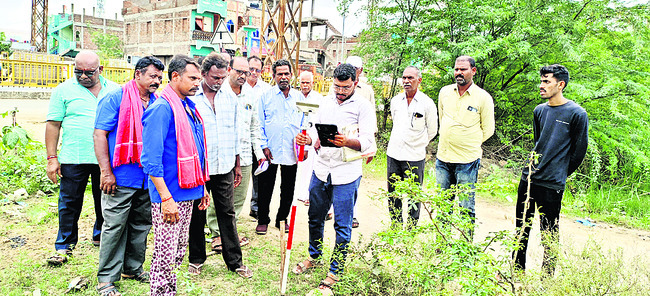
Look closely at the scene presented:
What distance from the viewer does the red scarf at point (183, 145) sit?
2898 millimetres

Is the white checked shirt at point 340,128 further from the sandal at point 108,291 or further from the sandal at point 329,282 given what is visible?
the sandal at point 108,291

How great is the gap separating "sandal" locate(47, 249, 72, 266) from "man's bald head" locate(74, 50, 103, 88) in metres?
1.52

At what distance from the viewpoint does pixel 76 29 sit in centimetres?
4656

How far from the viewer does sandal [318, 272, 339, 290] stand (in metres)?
3.45

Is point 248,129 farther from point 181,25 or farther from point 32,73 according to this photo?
point 181,25

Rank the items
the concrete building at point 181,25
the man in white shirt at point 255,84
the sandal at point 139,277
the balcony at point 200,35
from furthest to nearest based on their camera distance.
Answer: the concrete building at point 181,25 → the balcony at point 200,35 → the man in white shirt at point 255,84 → the sandal at point 139,277

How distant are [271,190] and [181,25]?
37028 millimetres

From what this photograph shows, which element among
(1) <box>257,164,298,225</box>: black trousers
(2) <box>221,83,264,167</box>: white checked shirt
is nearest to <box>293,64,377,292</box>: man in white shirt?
(2) <box>221,83,264,167</box>: white checked shirt

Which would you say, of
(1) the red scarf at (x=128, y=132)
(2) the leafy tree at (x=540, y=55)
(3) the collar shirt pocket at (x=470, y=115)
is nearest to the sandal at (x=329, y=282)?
(1) the red scarf at (x=128, y=132)

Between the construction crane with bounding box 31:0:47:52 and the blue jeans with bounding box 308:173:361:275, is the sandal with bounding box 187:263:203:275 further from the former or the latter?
the construction crane with bounding box 31:0:47:52

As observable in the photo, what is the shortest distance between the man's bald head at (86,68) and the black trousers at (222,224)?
1.40m

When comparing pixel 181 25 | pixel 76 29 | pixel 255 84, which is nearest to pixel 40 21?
pixel 76 29

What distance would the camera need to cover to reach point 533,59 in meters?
7.84

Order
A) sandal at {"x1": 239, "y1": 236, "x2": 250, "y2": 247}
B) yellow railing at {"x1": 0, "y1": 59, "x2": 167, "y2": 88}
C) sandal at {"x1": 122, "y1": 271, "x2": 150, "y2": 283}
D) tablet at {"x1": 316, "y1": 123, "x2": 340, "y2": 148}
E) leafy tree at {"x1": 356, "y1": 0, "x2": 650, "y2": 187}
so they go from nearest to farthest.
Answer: tablet at {"x1": 316, "y1": 123, "x2": 340, "y2": 148} → sandal at {"x1": 122, "y1": 271, "x2": 150, "y2": 283} → sandal at {"x1": 239, "y1": 236, "x2": 250, "y2": 247} → leafy tree at {"x1": 356, "y1": 0, "x2": 650, "y2": 187} → yellow railing at {"x1": 0, "y1": 59, "x2": 167, "y2": 88}
